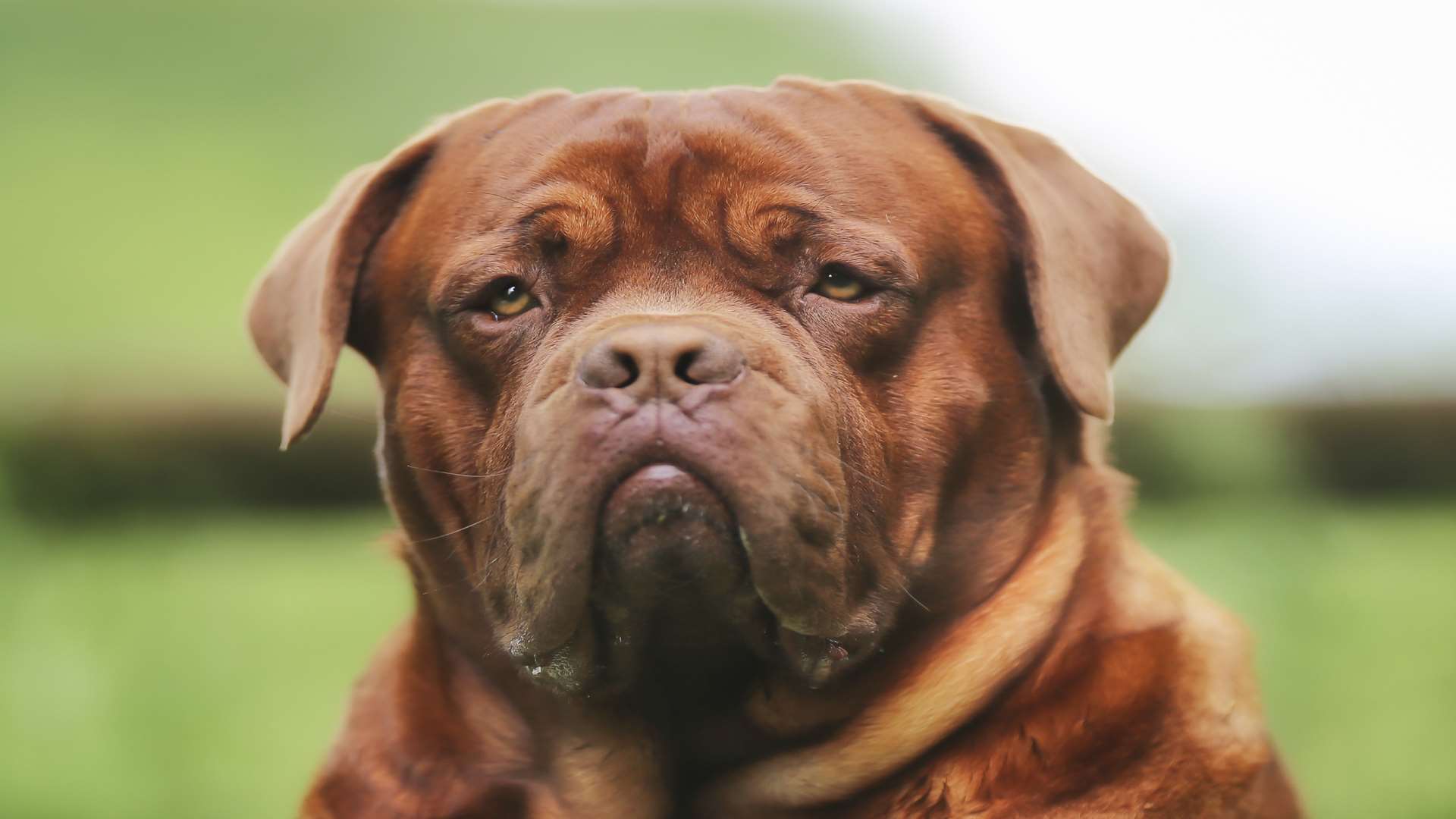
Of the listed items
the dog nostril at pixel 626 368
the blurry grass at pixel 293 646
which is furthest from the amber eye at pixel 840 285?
the blurry grass at pixel 293 646

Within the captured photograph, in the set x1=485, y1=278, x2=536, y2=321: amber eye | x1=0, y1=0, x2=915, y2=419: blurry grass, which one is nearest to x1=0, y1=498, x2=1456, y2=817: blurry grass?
x1=0, y1=0, x2=915, y2=419: blurry grass

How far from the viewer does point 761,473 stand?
6.88 feet

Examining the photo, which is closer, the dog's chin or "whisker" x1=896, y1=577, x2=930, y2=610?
the dog's chin

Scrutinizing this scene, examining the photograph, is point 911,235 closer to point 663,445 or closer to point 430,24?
point 663,445

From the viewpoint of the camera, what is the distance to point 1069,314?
2.57m

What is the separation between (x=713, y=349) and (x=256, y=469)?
3.84 metres

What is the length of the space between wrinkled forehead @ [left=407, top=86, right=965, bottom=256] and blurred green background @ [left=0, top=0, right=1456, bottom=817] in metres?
1.64

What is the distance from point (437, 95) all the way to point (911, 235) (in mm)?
5366

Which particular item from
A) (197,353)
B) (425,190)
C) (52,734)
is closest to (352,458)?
(197,353)

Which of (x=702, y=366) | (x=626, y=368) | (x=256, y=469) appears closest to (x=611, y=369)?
(x=626, y=368)

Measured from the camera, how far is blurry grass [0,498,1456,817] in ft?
13.3

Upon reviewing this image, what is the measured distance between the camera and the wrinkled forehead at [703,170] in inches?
98.6

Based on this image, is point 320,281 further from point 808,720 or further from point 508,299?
point 808,720

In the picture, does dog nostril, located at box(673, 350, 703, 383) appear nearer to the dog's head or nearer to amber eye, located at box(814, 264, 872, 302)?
the dog's head
